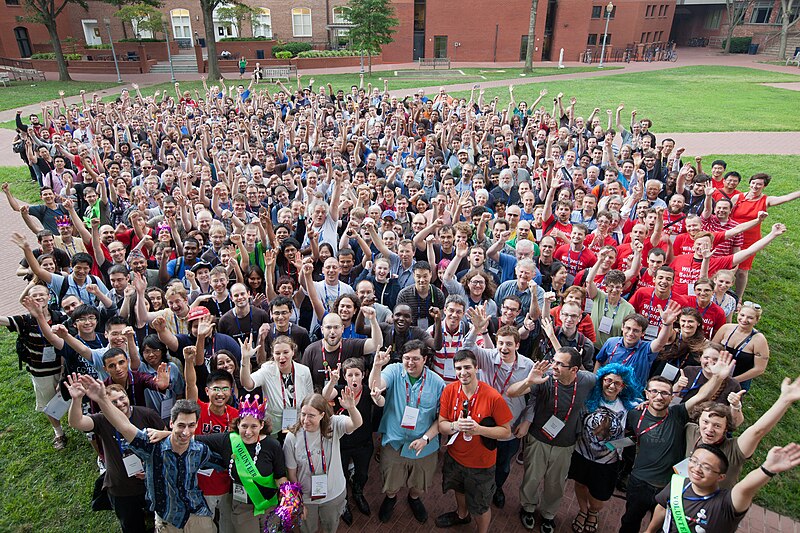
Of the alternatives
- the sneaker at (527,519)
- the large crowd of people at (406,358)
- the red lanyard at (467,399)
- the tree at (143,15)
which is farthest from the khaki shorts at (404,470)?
the tree at (143,15)

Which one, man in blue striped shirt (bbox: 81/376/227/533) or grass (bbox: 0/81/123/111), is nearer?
man in blue striped shirt (bbox: 81/376/227/533)

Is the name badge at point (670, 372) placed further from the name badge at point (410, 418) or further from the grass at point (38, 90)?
the grass at point (38, 90)

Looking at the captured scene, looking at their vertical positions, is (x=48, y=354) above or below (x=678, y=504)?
below

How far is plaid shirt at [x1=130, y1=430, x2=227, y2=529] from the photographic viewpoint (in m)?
3.72

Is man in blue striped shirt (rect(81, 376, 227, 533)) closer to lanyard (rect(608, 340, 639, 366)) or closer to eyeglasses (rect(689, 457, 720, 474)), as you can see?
eyeglasses (rect(689, 457, 720, 474))

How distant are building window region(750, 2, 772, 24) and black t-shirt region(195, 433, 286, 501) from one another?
6875 cm

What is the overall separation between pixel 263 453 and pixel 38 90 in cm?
3460

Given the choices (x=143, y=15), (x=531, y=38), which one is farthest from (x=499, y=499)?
(x=143, y=15)

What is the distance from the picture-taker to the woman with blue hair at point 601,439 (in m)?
4.37

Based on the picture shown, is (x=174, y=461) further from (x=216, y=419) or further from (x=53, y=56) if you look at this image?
(x=53, y=56)

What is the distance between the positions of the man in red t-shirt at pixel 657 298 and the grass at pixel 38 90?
101 ft

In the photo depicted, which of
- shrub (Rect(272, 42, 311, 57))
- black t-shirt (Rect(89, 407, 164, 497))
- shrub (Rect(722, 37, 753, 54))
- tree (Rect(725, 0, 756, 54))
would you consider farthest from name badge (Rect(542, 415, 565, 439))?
shrub (Rect(722, 37, 753, 54))

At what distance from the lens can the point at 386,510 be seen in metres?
4.72

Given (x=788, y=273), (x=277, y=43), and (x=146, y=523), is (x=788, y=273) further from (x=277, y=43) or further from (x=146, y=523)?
(x=277, y=43)
